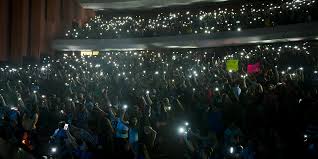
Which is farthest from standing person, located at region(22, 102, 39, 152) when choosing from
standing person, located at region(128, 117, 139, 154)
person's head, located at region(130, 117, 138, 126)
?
person's head, located at region(130, 117, 138, 126)

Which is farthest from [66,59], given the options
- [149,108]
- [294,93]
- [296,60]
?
[294,93]

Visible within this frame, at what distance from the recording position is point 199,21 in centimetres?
2664

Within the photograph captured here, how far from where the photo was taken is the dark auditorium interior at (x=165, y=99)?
849 cm

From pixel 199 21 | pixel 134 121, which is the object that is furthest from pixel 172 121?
pixel 199 21

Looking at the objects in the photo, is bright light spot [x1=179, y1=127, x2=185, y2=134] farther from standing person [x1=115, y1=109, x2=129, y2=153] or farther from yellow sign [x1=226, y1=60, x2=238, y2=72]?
yellow sign [x1=226, y1=60, x2=238, y2=72]

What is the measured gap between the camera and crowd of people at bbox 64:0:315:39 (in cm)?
2315

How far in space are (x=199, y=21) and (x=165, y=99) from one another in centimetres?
1627

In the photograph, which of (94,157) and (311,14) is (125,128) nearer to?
(94,157)

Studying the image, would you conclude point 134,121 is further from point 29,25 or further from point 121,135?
point 29,25

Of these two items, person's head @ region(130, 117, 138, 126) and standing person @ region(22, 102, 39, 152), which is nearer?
person's head @ region(130, 117, 138, 126)

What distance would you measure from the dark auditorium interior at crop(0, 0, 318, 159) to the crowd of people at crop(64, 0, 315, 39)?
119 millimetres

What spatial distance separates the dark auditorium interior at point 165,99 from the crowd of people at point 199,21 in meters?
0.12

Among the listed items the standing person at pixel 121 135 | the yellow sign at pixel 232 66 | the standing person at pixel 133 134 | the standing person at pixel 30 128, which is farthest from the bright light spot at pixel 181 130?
the yellow sign at pixel 232 66

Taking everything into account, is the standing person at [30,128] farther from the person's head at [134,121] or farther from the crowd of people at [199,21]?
the crowd of people at [199,21]
